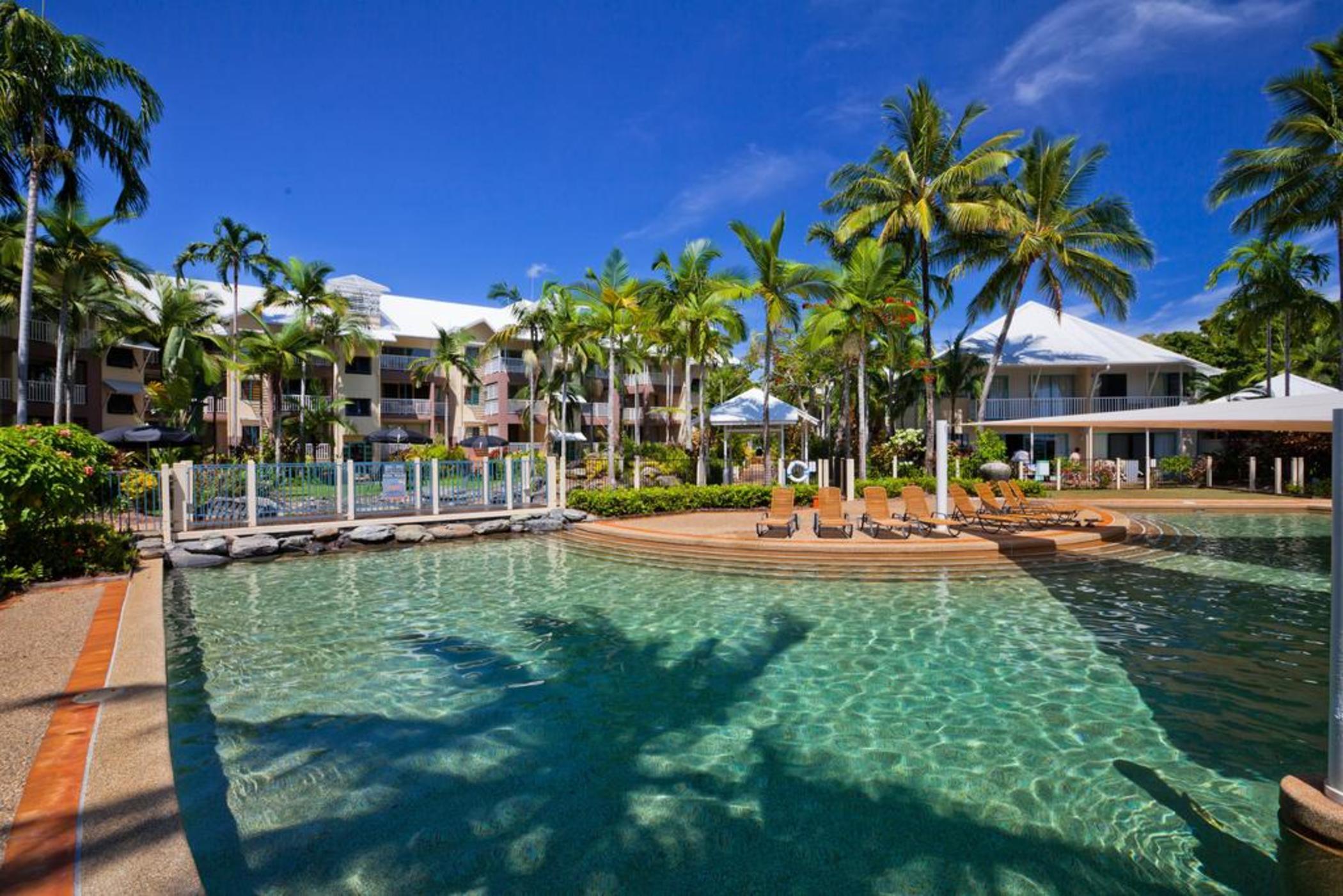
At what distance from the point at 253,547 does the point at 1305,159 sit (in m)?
31.9

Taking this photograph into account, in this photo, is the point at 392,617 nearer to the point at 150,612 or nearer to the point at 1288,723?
the point at 150,612

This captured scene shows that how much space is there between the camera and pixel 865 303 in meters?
20.3

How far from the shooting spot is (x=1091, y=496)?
2389 cm

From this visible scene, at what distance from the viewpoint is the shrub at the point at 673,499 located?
18109 millimetres

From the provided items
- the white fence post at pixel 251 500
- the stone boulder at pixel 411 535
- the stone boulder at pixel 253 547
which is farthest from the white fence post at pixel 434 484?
the white fence post at pixel 251 500

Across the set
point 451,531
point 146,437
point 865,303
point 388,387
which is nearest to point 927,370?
point 865,303

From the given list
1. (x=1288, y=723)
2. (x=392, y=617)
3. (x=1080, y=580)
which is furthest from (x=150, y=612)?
(x=1080, y=580)

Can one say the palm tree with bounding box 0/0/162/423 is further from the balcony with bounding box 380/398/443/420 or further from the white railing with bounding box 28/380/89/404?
the balcony with bounding box 380/398/443/420

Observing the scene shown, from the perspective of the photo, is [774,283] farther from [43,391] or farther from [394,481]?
[43,391]

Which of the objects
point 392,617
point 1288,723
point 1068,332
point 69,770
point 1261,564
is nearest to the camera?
point 69,770

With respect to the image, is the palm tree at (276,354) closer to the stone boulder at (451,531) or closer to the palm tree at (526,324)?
the palm tree at (526,324)

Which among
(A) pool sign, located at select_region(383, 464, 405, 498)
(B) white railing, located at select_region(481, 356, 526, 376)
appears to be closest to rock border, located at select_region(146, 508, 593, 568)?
(A) pool sign, located at select_region(383, 464, 405, 498)

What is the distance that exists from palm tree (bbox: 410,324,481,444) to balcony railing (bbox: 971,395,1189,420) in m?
28.4

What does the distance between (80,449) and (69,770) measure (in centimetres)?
781
